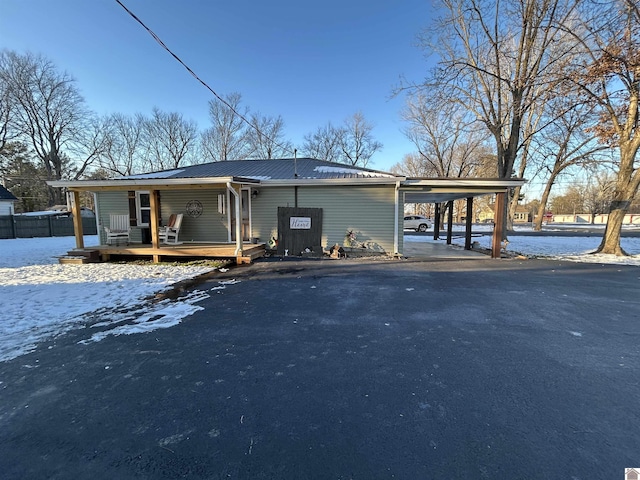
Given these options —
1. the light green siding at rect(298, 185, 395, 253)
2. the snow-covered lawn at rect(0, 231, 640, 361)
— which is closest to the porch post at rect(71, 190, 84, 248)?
the snow-covered lawn at rect(0, 231, 640, 361)

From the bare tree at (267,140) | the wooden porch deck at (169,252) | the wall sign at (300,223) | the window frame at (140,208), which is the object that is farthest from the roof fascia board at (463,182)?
the bare tree at (267,140)

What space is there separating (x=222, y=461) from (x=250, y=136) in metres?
30.7

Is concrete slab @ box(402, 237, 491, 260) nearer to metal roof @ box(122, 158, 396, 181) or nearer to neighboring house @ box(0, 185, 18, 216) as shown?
metal roof @ box(122, 158, 396, 181)

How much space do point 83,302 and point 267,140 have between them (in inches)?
1088

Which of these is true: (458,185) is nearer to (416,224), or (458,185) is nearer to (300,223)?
(300,223)

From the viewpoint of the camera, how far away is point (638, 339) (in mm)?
3191

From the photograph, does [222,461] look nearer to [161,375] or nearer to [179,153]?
[161,375]

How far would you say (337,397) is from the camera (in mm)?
2160

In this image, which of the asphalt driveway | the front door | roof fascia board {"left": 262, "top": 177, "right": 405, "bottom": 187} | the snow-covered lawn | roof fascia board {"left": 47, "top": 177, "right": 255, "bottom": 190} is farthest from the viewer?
the front door

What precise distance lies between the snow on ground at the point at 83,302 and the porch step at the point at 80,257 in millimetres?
535

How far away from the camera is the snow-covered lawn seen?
3.39m

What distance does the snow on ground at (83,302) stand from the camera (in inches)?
134

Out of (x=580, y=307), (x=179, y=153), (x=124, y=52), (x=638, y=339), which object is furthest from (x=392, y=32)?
(x=179, y=153)

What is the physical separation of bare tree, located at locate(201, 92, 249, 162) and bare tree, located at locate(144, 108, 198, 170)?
183 centimetres
